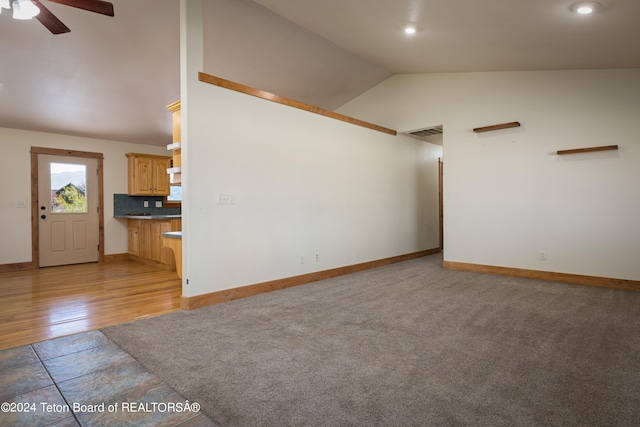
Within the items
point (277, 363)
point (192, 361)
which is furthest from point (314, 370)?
point (192, 361)

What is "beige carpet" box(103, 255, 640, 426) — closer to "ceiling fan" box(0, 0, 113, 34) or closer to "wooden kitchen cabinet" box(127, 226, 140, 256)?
"ceiling fan" box(0, 0, 113, 34)

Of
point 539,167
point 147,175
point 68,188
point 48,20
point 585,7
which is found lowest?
point 68,188

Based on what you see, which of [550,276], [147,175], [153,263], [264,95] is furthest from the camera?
[147,175]

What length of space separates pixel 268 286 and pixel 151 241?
3170 mm

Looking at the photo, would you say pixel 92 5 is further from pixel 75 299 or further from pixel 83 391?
pixel 75 299

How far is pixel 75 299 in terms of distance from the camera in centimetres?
391

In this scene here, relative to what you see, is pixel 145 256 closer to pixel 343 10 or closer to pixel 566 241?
pixel 343 10

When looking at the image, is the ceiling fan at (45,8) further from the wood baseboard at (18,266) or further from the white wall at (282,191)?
the wood baseboard at (18,266)

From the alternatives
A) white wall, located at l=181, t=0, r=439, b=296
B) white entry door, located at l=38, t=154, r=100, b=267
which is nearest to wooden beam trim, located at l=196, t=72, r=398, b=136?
white wall, located at l=181, t=0, r=439, b=296

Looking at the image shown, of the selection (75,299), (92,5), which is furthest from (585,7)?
(75,299)

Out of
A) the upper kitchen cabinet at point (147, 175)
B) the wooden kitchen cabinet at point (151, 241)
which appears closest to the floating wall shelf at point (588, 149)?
the wooden kitchen cabinet at point (151, 241)

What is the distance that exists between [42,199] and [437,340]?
6.93m

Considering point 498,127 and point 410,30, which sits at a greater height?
point 410,30

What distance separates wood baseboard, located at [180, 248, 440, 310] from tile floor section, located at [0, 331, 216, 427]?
100 cm
